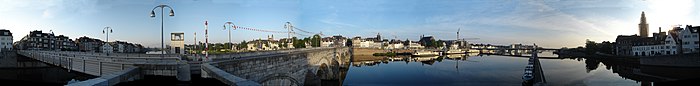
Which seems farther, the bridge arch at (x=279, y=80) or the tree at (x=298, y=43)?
the tree at (x=298, y=43)

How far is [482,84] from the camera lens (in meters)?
19.3

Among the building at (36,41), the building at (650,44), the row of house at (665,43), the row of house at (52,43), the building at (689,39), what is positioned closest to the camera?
the building at (689,39)

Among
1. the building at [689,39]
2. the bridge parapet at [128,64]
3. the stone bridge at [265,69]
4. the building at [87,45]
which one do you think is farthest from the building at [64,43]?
the building at [689,39]

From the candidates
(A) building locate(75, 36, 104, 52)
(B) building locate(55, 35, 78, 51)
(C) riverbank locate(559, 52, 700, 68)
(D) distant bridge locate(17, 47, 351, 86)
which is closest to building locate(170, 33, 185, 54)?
(D) distant bridge locate(17, 47, 351, 86)

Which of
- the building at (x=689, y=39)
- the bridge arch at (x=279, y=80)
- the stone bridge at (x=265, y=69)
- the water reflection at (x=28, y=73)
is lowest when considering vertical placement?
the water reflection at (x=28, y=73)

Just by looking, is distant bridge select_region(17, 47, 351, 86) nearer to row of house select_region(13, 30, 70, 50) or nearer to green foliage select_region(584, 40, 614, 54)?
row of house select_region(13, 30, 70, 50)

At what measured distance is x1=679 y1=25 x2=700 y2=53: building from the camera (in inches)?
464

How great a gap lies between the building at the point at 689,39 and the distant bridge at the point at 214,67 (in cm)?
1325

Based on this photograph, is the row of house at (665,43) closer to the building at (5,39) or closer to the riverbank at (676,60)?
the riverbank at (676,60)

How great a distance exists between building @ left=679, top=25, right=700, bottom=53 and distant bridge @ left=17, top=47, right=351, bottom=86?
1325 cm

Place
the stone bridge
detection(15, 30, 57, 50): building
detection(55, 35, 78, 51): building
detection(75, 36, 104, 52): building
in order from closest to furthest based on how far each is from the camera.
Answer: the stone bridge < detection(15, 30, 57, 50): building < detection(55, 35, 78, 51): building < detection(75, 36, 104, 52): building

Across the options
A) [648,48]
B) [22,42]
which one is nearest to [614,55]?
[648,48]

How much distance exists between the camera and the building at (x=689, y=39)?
38.7 feet

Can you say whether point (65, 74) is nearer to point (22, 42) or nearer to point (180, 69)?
point (180, 69)
